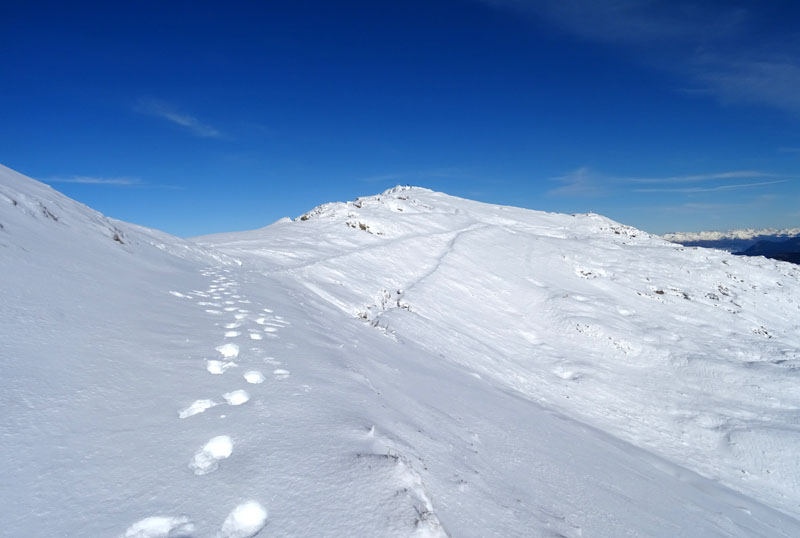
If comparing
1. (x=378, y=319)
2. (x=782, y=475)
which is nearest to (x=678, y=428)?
(x=782, y=475)

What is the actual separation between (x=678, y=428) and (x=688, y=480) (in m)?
5.36

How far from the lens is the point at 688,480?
29.0ft

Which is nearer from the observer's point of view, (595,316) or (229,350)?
(229,350)

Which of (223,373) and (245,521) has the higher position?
(223,373)

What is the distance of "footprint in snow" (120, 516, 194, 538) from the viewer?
7.28 feet

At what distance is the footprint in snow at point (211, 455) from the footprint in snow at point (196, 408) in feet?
1.69

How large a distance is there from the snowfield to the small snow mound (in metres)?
0.01

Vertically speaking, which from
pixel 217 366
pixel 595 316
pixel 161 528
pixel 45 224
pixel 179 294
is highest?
pixel 45 224

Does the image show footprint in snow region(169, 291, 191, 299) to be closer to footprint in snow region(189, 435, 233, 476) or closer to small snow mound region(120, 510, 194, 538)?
footprint in snow region(189, 435, 233, 476)

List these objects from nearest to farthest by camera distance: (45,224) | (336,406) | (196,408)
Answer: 1. (196,408)
2. (336,406)
3. (45,224)

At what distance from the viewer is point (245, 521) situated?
2441 mm

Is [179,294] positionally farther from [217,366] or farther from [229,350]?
[217,366]

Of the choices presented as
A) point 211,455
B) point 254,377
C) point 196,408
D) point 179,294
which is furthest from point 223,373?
point 179,294

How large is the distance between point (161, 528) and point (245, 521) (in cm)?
48
